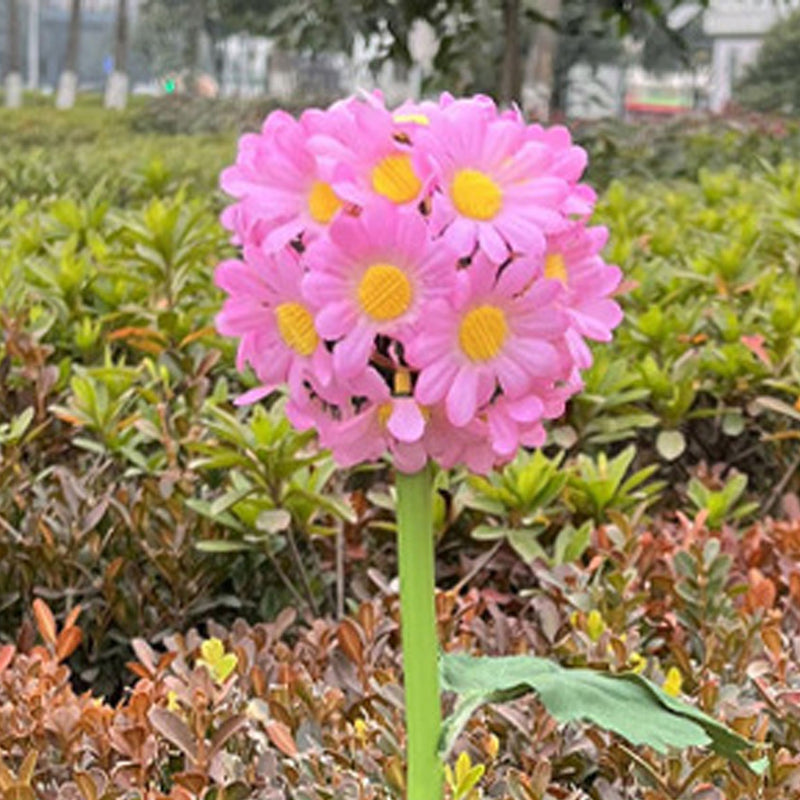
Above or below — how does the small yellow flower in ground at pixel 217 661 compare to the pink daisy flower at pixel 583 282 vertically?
below

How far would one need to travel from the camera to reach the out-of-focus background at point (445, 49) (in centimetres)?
1073

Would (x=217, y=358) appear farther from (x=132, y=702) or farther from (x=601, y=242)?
(x=601, y=242)

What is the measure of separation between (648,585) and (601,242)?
115 cm

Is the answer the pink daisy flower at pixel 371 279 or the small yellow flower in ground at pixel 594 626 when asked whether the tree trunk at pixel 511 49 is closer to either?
the small yellow flower in ground at pixel 594 626

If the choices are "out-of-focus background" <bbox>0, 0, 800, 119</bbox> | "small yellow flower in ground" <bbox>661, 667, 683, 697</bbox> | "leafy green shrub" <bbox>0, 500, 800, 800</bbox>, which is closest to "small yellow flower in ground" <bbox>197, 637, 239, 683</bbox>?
"leafy green shrub" <bbox>0, 500, 800, 800</bbox>

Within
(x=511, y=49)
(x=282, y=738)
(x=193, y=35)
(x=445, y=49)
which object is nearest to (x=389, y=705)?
(x=282, y=738)

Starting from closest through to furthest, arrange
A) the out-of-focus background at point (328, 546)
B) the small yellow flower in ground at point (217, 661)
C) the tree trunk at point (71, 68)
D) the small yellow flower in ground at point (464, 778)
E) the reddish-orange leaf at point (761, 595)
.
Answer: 1. the small yellow flower in ground at point (464, 778)
2. the out-of-focus background at point (328, 546)
3. the small yellow flower in ground at point (217, 661)
4. the reddish-orange leaf at point (761, 595)
5. the tree trunk at point (71, 68)


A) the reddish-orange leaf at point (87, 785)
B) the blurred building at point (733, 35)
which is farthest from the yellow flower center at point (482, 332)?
the blurred building at point (733, 35)

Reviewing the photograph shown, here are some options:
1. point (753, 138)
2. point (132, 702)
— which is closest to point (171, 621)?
point (132, 702)

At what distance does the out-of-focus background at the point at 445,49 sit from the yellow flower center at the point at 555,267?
10.1 ft

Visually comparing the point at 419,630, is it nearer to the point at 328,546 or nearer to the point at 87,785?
the point at 87,785

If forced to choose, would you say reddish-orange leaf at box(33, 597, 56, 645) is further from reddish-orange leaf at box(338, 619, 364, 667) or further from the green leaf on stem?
the green leaf on stem

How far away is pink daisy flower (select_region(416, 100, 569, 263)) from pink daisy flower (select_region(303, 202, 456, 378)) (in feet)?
0.09

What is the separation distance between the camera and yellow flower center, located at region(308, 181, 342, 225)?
1313 millimetres
